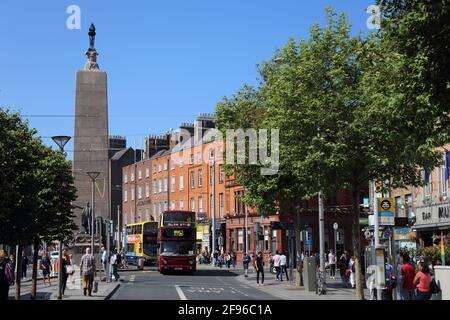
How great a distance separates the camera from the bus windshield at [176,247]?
150 feet

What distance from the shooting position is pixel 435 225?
38844mm

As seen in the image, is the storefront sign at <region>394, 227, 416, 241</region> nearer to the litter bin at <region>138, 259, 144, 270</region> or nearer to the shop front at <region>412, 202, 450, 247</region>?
the shop front at <region>412, 202, 450, 247</region>

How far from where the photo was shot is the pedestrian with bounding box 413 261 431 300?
51.7ft

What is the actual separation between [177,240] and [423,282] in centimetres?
3111

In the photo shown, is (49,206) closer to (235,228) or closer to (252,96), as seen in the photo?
(252,96)

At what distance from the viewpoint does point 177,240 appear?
4575 cm

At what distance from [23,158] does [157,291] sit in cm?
1150

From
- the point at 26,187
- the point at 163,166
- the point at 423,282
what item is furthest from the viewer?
the point at 163,166

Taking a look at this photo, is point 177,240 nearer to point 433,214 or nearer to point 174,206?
point 433,214

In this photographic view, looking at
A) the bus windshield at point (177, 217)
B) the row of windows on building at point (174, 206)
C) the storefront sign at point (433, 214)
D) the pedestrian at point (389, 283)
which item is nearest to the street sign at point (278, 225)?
the bus windshield at point (177, 217)

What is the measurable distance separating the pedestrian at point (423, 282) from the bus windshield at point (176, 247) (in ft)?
102

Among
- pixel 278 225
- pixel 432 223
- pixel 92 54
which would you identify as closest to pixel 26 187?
pixel 278 225

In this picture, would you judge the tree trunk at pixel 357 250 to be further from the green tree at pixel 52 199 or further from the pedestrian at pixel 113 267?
the pedestrian at pixel 113 267
